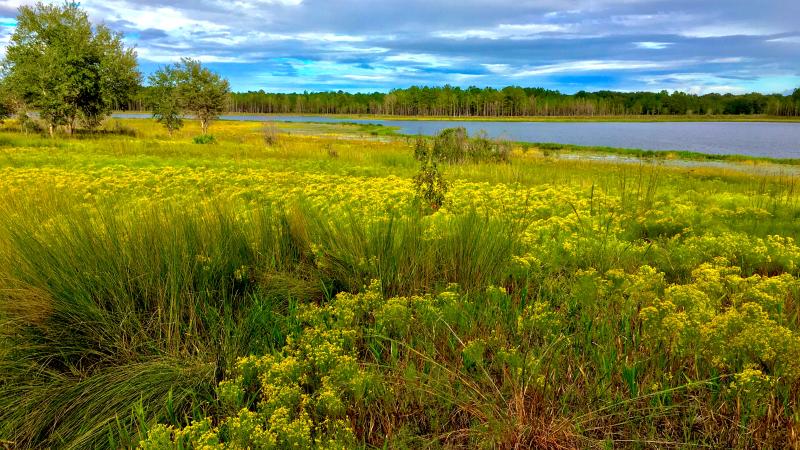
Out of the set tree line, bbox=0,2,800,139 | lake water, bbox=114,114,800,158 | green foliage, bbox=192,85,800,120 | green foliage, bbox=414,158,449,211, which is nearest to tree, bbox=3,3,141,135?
tree line, bbox=0,2,800,139

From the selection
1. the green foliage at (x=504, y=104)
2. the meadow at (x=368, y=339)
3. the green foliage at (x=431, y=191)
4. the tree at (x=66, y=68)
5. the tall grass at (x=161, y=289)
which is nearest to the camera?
the meadow at (x=368, y=339)

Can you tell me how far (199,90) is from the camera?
44.7 m

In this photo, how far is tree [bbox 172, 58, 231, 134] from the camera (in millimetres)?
43906

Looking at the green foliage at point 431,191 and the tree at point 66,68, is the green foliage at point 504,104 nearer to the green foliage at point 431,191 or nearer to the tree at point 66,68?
the tree at point 66,68

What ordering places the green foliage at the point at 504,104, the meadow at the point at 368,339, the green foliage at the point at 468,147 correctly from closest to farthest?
the meadow at the point at 368,339, the green foliage at the point at 468,147, the green foliage at the point at 504,104

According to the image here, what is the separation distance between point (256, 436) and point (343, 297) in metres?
1.32

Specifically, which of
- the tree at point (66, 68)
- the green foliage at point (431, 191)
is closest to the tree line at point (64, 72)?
the tree at point (66, 68)

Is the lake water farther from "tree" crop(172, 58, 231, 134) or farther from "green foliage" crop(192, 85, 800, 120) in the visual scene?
"green foliage" crop(192, 85, 800, 120)

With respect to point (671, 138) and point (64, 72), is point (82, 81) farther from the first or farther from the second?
point (671, 138)

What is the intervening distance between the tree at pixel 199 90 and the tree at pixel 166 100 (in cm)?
43

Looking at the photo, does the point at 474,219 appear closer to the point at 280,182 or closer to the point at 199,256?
the point at 199,256

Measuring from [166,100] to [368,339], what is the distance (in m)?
44.5

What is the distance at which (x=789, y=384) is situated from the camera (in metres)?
2.49

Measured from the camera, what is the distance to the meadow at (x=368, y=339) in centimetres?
247
